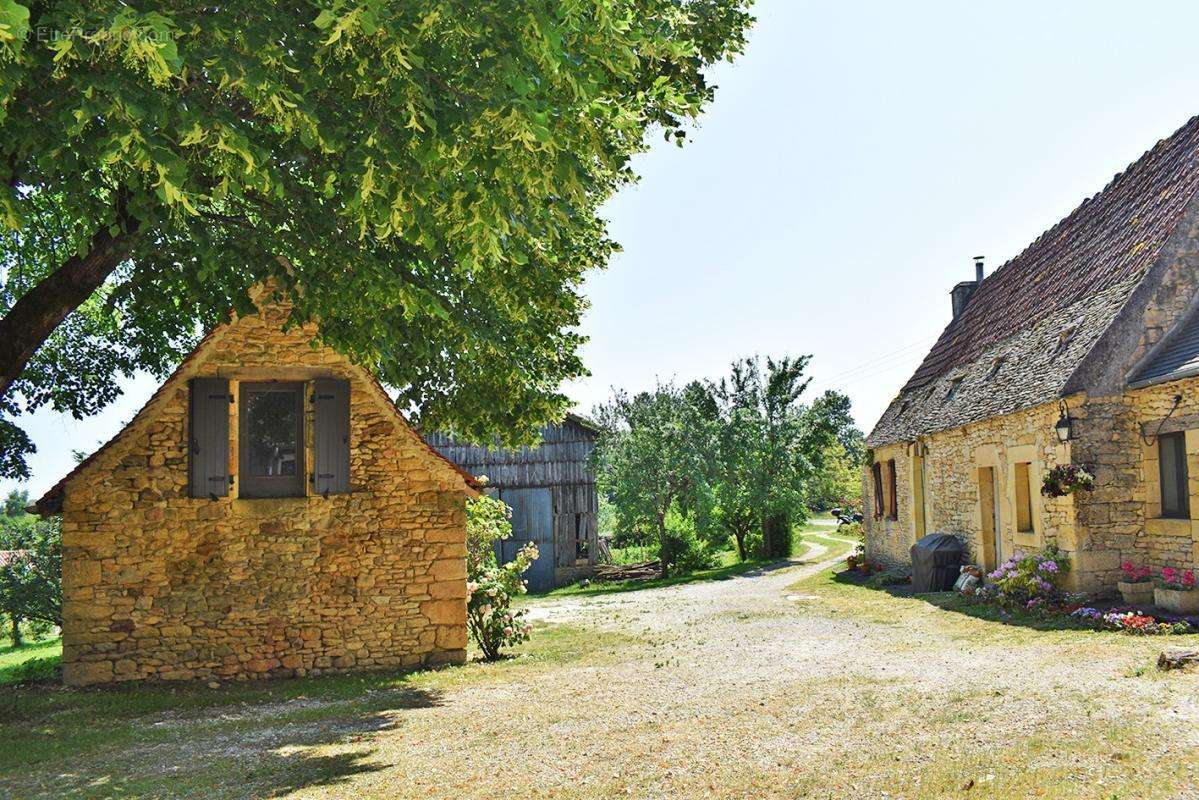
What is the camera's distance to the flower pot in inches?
432

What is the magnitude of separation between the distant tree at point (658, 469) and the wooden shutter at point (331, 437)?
51.9 ft

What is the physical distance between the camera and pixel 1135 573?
12.3 m

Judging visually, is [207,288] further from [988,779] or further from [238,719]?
→ [988,779]

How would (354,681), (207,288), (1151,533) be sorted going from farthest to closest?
(1151,533), (354,681), (207,288)

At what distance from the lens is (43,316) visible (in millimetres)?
8805

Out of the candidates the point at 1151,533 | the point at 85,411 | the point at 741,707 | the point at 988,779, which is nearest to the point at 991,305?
the point at 1151,533

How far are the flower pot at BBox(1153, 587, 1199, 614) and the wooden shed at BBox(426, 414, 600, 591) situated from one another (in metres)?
17.5

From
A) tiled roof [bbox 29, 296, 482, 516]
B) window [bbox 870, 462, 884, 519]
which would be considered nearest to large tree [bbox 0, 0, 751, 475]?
tiled roof [bbox 29, 296, 482, 516]

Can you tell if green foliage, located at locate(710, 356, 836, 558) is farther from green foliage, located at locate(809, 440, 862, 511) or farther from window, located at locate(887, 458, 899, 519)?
green foliage, located at locate(809, 440, 862, 511)

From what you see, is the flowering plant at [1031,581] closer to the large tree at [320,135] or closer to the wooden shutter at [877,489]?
the large tree at [320,135]

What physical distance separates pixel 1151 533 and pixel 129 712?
13.1 m

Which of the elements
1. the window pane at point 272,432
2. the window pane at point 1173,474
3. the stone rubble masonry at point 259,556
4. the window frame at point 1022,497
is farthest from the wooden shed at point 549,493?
the window pane at point 1173,474

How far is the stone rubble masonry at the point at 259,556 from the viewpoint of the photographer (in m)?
11.0

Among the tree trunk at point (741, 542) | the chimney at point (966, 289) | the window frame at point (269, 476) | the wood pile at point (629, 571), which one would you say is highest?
the chimney at point (966, 289)
